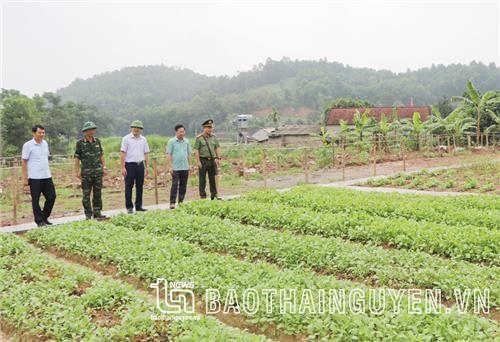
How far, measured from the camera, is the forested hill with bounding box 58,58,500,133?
293ft

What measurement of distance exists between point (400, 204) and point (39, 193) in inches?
276

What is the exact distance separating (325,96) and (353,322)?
101 m

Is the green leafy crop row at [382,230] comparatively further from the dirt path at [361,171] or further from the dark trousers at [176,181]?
the dirt path at [361,171]

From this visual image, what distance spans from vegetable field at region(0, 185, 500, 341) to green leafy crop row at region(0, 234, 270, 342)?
0.04ft

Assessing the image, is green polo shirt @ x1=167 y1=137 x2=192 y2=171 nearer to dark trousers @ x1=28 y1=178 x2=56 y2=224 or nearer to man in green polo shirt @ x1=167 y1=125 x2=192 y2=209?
man in green polo shirt @ x1=167 y1=125 x2=192 y2=209

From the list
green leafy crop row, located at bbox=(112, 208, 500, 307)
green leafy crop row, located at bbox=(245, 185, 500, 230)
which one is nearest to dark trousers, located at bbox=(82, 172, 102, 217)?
green leafy crop row, located at bbox=(112, 208, 500, 307)

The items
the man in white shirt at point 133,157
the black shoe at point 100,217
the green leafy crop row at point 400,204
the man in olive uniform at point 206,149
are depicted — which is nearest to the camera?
the green leafy crop row at point 400,204

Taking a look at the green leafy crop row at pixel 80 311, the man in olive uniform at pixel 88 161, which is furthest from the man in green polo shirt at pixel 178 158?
the green leafy crop row at pixel 80 311

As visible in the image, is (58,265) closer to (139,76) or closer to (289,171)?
(289,171)

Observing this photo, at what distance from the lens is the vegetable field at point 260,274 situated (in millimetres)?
4293

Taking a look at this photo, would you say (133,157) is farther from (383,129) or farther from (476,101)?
(476,101)

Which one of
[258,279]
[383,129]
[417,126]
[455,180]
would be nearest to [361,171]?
[383,129]

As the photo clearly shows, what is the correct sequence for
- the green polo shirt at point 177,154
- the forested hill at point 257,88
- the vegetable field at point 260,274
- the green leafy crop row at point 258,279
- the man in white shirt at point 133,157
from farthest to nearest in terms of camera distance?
the forested hill at point 257,88 < the green polo shirt at point 177,154 < the man in white shirt at point 133,157 < the vegetable field at point 260,274 < the green leafy crop row at point 258,279

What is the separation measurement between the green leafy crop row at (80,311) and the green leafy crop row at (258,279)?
0.48 meters
